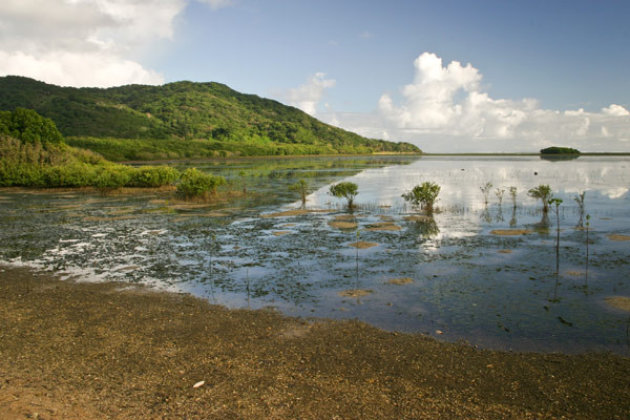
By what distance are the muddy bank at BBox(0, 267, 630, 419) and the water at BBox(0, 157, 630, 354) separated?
4.64 feet

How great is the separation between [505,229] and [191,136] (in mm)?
180941

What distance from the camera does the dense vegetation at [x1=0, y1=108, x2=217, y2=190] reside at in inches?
2020

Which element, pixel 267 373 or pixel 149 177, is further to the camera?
pixel 149 177

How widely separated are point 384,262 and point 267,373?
10715 mm

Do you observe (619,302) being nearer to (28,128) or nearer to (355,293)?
(355,293)

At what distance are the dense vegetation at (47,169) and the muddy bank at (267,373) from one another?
32.0m

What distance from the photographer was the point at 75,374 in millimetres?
8383

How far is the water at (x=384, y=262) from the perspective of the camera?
38.9ft

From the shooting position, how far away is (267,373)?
840 cm

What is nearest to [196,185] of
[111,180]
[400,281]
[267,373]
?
[111,180]

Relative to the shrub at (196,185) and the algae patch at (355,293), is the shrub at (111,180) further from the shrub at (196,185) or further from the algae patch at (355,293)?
the algae patch at (355,293)

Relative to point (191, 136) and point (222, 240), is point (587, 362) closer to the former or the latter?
point (222, 240)

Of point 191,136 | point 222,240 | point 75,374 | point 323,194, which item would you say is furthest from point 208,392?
point 191,136

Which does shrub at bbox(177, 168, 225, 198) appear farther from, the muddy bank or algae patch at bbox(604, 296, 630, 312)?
algae patch at bbox(604, 296, 630, 312)
